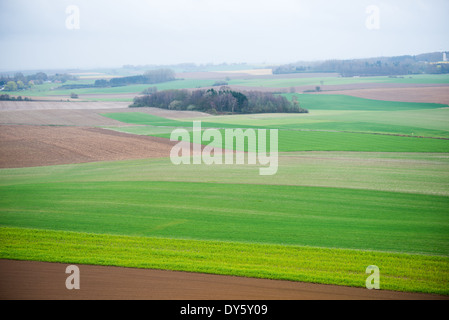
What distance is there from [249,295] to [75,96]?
77102 mm

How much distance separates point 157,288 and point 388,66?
96469mm

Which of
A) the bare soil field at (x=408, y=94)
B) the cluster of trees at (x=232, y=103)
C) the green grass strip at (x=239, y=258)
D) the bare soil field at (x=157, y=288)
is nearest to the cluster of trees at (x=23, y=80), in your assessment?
the cluster of trees at (x=232, y=103)

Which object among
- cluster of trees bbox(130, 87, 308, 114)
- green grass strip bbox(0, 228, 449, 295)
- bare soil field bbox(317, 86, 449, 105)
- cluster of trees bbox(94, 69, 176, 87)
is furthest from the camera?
cluster of trees bbox(94, 69, 176, 87)

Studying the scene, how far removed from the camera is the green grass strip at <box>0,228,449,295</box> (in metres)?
11.1

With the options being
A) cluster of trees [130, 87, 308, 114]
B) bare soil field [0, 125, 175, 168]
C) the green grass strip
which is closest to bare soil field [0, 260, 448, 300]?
the green grass strip

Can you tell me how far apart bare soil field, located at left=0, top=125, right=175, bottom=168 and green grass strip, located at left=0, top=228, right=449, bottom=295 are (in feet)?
54.8

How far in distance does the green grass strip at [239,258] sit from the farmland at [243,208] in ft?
0.11

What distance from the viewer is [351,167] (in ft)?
84.9

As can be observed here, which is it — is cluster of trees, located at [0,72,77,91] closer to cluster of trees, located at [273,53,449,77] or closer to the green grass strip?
the green grass strip

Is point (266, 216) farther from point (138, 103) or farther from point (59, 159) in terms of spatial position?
point (138, 103)

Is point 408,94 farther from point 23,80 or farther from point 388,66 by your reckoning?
point 23,80

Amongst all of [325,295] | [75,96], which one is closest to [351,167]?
[325,295]

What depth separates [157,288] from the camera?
10656 mm

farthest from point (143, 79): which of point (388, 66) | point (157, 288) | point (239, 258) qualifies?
point (157, 288)
